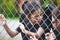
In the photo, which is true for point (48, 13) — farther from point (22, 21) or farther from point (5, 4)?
point (5, 4)

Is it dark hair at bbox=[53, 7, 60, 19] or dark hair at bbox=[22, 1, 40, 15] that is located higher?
dark hair at bbox=[22, 1, 40, 15]

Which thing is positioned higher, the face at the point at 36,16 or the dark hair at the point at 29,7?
the dark hair at the point at 29,7

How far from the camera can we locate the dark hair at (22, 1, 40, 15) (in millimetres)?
3068

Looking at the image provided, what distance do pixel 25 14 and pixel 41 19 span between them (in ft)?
0.73

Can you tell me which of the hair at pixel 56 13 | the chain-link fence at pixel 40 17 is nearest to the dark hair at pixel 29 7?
the chain-link fence at pixel 40 17

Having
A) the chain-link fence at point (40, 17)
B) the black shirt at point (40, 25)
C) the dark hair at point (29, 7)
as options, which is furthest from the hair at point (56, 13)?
the dark hair at point (29, 7)

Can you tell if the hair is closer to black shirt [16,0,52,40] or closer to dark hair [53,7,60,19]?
dark hair [53,7,60,19]

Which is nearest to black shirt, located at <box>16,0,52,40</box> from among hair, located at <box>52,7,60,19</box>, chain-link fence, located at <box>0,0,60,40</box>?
chain-link fence, located at <box>0,0,60,40</box>

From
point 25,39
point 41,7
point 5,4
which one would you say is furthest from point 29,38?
point 5,4

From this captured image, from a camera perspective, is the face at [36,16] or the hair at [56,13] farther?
the face at [36,16]

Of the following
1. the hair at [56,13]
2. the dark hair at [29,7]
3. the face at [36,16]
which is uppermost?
the dark hair at [29,7]

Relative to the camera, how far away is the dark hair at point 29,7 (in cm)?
307

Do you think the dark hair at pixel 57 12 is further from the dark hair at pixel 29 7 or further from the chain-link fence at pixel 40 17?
the dark hair at pixel 29 7

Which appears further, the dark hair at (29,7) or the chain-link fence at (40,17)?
the dark hair at (29,7)
